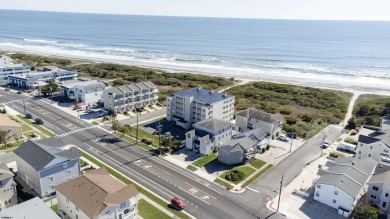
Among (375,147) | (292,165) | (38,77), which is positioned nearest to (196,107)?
(292,165)

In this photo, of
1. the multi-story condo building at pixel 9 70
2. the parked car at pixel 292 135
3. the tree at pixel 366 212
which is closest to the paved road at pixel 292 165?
the parked car at pixel 292 135

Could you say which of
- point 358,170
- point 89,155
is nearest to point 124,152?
point 89,155

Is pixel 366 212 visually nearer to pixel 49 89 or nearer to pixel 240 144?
pixel 240 144

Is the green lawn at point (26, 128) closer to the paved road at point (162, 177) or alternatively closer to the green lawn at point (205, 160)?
the paved road at point (162, 177)

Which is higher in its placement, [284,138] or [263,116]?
[263,116]

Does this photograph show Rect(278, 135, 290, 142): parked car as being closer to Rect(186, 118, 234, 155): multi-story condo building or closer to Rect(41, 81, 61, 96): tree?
Rect(186, 118, 234, 155): multi-story condo building

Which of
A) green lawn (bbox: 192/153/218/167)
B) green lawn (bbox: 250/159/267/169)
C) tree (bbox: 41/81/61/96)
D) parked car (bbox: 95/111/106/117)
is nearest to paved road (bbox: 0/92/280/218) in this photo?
green lawn (bbox: 192/153/218/167)
